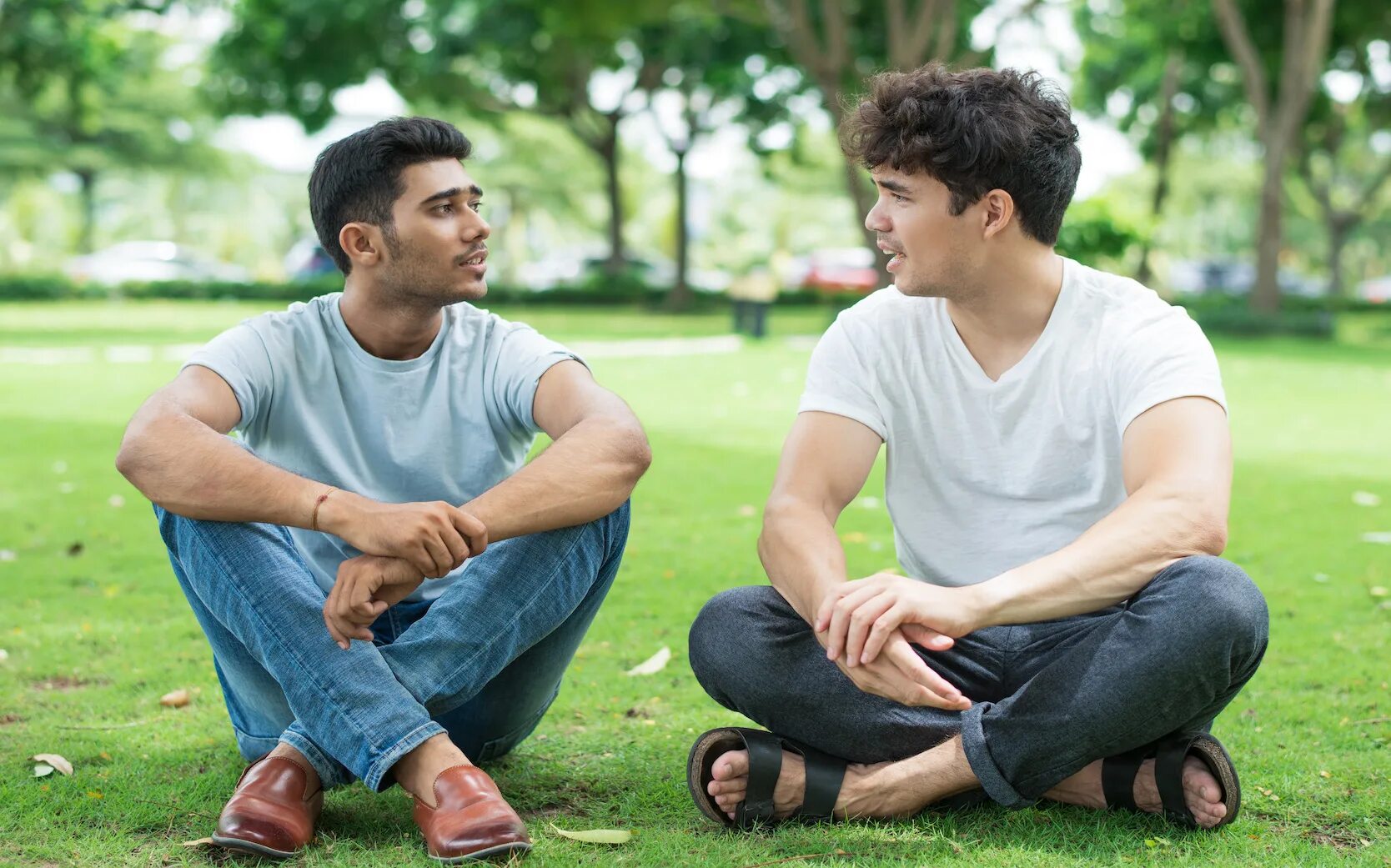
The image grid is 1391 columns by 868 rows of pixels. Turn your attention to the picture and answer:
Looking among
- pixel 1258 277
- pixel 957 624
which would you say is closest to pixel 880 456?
pixel 957 624

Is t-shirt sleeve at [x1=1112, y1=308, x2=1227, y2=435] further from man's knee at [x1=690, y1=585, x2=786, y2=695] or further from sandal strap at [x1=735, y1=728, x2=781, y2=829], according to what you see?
sandal strap at [x1=735, y1=728, x2=781, y2=829]

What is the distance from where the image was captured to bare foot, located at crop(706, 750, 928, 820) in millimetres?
2945

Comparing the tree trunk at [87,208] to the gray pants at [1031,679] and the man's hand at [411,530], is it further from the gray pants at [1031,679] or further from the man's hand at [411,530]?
the gray pants at [1031,679]

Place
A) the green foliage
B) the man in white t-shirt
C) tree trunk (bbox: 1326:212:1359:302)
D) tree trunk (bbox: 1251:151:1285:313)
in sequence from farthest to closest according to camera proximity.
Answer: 1. tree trunk (bbox: 1326:212:1359:302)
2. the green foliage
3. tree trunk (bbox: 1251:151:1285:313)
4. the man in white t-shirt

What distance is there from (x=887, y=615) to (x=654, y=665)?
186cm

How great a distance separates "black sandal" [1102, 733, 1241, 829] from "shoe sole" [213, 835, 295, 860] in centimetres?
161

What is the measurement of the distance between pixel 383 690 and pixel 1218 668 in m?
1.56

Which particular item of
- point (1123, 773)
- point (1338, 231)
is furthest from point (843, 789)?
point (1338, 231)

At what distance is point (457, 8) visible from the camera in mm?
24406

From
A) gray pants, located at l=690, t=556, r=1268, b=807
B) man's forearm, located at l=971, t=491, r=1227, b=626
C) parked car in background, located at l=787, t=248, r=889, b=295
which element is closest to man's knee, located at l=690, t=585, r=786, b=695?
gray pants, located at l=690, t=556, r=1268, b=807

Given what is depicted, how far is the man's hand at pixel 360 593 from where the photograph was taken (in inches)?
112

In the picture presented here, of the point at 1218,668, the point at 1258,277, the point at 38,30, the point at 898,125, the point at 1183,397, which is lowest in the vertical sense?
the point at 1258,277

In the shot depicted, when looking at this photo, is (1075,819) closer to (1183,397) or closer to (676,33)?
(1183,397)

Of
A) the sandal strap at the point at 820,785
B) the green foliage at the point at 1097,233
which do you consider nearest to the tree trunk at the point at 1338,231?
the green foliage at the point at 1097,233
